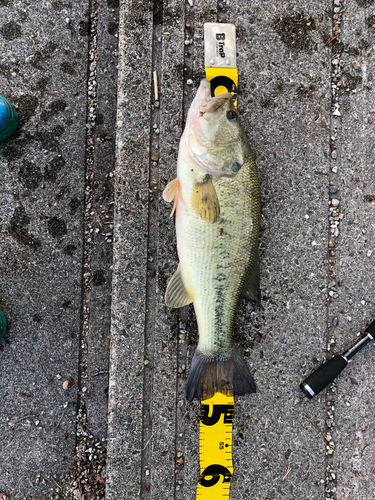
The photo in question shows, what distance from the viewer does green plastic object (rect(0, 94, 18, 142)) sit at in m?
2.65

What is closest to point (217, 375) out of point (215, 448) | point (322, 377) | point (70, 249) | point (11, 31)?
point (215, 448)

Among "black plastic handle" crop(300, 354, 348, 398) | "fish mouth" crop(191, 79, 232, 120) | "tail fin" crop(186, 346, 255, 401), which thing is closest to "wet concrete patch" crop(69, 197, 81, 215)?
"fish mouth" crop(191, 79, 232, 120)

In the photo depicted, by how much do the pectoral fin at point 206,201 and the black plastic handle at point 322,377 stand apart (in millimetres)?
1580

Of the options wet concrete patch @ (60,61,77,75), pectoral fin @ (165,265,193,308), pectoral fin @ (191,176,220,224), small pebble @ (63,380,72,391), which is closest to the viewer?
pectoral fin @ (191,176,220,224)

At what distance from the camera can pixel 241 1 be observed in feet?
9.48

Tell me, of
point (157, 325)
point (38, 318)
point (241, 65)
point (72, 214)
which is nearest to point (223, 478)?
point (157, 325)

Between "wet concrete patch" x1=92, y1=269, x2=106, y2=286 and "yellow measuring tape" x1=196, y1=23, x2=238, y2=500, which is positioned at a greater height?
"wet concrete patch" x1=92, y1=269, x2=106, y2=286

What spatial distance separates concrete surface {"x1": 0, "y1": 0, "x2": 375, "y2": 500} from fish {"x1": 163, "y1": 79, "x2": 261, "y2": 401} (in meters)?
0.26

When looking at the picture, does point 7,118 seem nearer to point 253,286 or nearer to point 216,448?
point 253,286

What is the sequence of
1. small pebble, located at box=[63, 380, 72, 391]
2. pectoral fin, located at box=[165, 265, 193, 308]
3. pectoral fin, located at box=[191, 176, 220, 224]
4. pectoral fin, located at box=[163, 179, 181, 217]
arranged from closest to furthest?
pectoral fin, located at box=[191, 176, 220, 224] → pectoral fin, located at box=[163, 179, 181, 217] → pectoral fin, located at box=[165, 265, 193, 308] → small pebble, located at box=[63, 380, 72, 391]

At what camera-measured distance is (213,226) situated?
2338 mm

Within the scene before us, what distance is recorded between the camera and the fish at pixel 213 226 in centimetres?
234

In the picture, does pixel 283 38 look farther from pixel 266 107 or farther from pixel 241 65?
pixel 266 107

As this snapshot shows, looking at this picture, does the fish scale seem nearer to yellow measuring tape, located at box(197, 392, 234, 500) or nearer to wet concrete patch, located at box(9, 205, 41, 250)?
yellow measuring tape, located at box(197, 392, 234, 500)
